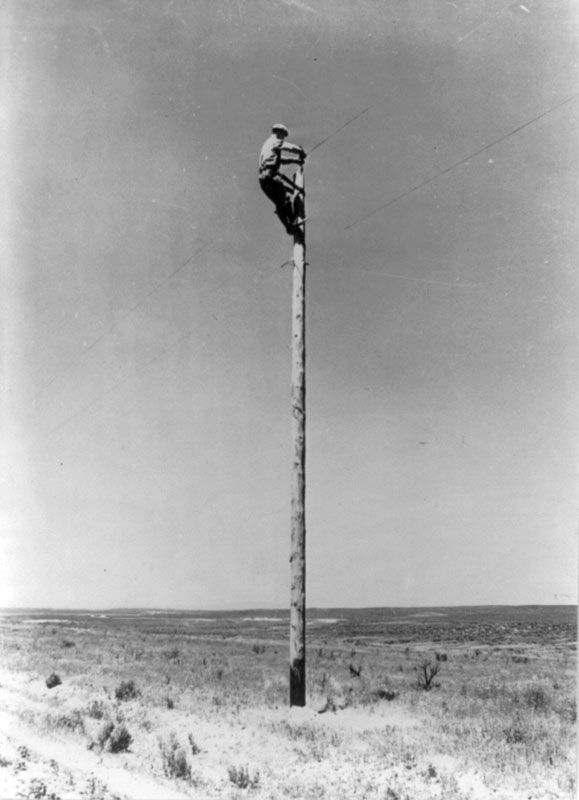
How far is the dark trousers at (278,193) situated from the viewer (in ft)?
32.8

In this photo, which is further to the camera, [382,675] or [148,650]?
[148,650]

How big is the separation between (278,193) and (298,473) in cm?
432

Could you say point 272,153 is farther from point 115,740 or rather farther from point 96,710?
point 96,710

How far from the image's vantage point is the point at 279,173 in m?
10.1

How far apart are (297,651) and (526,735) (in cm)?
313

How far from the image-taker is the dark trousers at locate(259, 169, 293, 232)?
393 inches

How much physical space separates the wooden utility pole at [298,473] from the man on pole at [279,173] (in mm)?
155

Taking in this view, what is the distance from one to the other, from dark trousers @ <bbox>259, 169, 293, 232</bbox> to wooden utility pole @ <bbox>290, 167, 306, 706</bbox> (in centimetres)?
18

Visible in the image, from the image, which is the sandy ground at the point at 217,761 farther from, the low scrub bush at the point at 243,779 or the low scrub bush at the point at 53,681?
the low scrub bush at the point at 53,681

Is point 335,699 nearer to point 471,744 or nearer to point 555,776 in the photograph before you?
point 471,744

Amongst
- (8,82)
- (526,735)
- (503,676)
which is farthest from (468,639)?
(8,82)

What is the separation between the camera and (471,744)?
26.4 ft

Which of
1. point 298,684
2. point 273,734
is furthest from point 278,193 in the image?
point 273,734

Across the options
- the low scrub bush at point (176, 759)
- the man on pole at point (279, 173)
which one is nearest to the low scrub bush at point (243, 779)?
the low scrub bush at point (176, 759)
